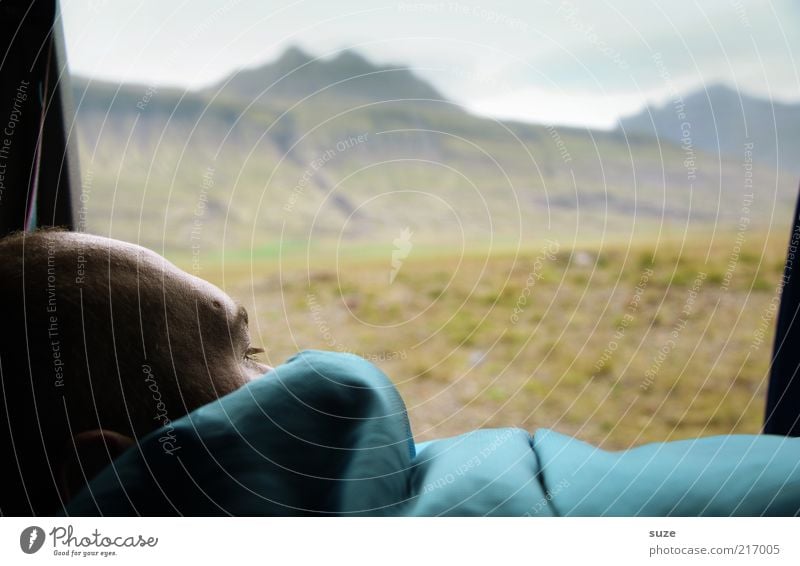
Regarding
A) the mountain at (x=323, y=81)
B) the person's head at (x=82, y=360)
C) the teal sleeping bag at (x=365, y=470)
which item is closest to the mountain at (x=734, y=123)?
the mountain at (x=323, y=81)

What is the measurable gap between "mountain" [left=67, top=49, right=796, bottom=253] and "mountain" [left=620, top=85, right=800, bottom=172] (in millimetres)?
41

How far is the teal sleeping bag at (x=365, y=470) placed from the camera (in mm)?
473

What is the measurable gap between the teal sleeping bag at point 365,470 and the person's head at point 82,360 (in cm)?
2

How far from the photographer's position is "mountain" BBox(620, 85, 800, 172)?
844 millimetres

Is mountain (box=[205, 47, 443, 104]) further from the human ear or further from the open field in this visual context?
the open field

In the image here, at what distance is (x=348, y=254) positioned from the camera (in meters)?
1.05

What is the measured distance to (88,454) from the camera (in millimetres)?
458

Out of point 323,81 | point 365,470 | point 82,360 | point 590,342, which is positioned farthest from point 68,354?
point 590,342

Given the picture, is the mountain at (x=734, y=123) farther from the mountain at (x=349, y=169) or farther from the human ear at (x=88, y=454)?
the human ear at (x=88, y=454)

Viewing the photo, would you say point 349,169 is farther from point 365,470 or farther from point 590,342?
point 590,342

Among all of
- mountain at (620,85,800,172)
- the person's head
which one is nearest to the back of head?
the person's head

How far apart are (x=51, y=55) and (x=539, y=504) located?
0.61 m
